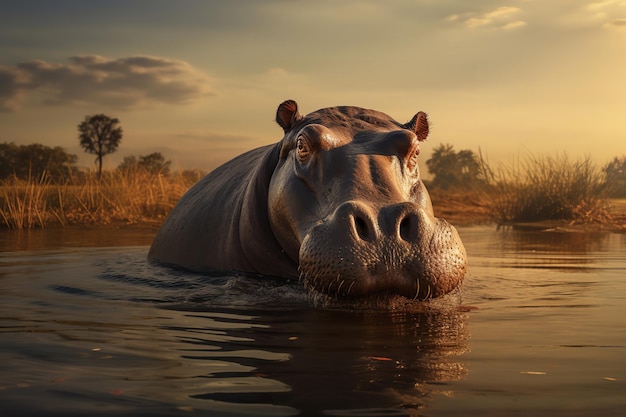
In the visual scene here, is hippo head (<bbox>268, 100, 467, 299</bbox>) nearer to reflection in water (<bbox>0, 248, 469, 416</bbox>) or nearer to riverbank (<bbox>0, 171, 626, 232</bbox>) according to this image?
reflection in water (<bbox>0, 248, 469, 416</bbox>)

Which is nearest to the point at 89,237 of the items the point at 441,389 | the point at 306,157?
the point at 306,157

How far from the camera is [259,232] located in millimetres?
5645

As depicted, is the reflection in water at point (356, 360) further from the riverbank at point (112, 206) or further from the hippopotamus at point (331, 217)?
the riverbank at point (112, 206)

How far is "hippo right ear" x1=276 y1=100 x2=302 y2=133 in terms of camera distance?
5.59 m

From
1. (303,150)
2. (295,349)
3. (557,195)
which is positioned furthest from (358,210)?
(557,195)

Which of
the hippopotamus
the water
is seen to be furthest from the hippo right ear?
the water

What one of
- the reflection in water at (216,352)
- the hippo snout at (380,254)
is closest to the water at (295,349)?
the reflection in water at (216,352)

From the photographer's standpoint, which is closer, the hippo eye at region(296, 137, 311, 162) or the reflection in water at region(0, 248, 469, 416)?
the reflection in water at region(0, 248, 469, 416)

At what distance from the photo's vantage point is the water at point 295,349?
2.44 m

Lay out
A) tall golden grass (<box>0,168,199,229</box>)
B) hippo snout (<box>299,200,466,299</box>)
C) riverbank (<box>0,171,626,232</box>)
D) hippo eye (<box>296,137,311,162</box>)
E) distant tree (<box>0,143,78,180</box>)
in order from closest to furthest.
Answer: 1. hippo snout (<box>299,200,466,299</box>)
2. hippo eye (<box>296,137,311,162</box>)
3. riverbank (<box>0,171,626,232</box>)
4. tall golden grass (<box>0,168,199,229</box>)
5. distant tree (<box>0,143,78,180</box>)

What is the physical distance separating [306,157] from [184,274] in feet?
6.04

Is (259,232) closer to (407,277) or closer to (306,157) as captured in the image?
(306,157)

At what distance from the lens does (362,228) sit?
156 inches

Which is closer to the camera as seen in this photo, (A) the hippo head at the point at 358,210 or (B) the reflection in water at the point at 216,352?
(B) the reflection in water at the point at 216,352
